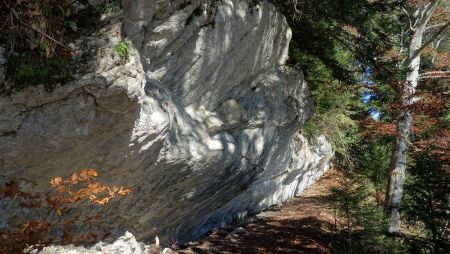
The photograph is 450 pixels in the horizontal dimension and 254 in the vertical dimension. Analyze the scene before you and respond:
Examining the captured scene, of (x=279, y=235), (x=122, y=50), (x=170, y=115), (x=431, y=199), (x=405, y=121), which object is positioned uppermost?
(x=405, y=121)

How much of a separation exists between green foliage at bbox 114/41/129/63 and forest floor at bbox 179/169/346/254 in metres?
5.36

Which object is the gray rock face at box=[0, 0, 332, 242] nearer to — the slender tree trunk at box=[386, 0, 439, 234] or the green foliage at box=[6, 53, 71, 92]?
the green foliage at box=[6, 53, 71, 92]

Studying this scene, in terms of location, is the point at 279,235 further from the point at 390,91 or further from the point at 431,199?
the point at 390,91

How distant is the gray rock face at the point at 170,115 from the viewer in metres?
4.10

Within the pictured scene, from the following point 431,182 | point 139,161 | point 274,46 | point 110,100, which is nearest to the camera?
point 110,100

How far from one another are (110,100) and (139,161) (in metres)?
1.29

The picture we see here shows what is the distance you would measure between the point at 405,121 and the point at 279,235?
4.78 meters

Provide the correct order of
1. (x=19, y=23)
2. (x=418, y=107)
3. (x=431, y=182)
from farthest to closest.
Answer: (x=418, y=107), (x=431, y=182), (x=19, y=23)

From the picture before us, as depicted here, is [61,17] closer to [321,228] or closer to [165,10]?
[165,10]

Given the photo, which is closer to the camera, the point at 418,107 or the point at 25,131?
the point at 25,131

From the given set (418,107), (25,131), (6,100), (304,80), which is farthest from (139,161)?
(304,80)

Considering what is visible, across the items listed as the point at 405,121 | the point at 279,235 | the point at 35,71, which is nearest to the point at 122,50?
the point at 35,71

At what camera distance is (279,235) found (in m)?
10.8

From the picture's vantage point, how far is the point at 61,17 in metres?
3.84
